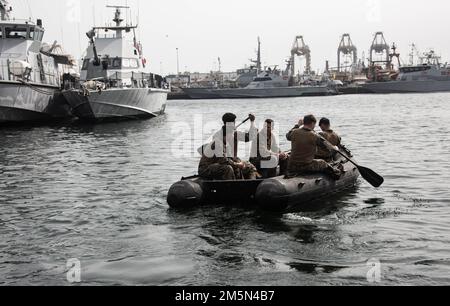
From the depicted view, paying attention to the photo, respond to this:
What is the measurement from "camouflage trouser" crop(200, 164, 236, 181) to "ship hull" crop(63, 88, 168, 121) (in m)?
24.6

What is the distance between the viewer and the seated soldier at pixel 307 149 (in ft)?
40.4

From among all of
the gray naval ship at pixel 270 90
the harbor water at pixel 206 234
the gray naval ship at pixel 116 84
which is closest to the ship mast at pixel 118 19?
the gray naval ship at pixel 116 84

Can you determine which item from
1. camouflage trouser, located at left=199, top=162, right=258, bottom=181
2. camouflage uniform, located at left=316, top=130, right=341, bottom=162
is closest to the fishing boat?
camouflage trouser, located at left=199, top=162, right=258, bottom=181

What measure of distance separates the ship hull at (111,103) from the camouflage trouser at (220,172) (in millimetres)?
24640

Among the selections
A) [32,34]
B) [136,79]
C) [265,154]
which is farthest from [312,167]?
[136,79]

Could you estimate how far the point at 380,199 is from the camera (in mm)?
13359

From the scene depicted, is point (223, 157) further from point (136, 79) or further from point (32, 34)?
point (136, 79)

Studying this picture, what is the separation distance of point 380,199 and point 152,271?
689 cm

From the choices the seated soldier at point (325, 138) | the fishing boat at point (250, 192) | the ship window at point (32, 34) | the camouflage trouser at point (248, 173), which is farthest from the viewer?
the ship window at point (32, 34)

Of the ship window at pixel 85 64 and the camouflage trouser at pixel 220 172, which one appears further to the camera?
the ship window at pixel 85 64

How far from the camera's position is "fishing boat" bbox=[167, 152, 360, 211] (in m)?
11.4

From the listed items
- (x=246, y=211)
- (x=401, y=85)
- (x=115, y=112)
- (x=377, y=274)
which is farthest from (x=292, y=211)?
(x=401, y=85)

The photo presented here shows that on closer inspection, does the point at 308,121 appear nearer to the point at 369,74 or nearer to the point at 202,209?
the point at 202,209

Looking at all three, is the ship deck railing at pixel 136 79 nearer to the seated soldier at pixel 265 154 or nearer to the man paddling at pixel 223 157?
the seated soldier at pixel 265 154
